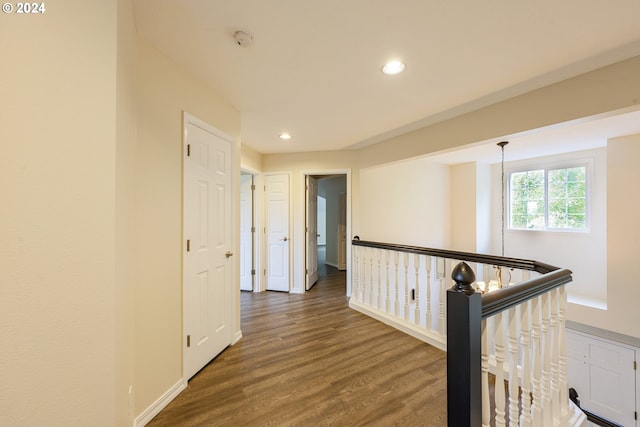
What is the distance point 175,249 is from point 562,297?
8.29ft

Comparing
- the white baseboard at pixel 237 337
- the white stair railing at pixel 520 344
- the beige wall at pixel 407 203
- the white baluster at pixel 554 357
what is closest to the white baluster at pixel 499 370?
the white stair railing at pixel 520 344

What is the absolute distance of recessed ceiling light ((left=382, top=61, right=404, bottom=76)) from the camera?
6.13ft

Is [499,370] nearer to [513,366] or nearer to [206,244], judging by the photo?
[513,366]

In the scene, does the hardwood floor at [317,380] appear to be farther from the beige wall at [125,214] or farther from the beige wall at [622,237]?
the beige wall at [622,237]

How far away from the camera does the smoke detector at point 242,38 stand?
1543 millimetres

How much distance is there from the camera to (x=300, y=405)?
1.76 metres

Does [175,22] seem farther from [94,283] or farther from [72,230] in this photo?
[94,283]

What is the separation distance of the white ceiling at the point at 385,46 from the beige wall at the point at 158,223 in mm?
201

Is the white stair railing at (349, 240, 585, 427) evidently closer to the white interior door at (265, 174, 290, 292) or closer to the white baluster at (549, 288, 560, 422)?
the white baluster at (549, 288, 560, 422)

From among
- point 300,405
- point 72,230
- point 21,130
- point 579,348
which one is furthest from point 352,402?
point 579,348

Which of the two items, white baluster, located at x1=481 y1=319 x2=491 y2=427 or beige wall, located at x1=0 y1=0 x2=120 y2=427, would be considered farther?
white baluster, located at x1=481 y1=319 x2=491 y2=427

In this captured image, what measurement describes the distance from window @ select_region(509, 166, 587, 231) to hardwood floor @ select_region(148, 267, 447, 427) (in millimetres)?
4145

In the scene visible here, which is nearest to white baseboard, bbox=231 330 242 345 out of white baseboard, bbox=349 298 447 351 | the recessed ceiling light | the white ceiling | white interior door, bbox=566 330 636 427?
white baseboard, bbox=349 298 447 351

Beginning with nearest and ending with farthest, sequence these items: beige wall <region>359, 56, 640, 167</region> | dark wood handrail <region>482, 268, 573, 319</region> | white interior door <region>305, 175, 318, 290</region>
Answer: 1. dark wood handrail <region>482, 268, 573, 319</region>
2. beige wall <region>359, 56, 640, 167</region>
3. white interior door <region>305, 175, 318, 290</region>
